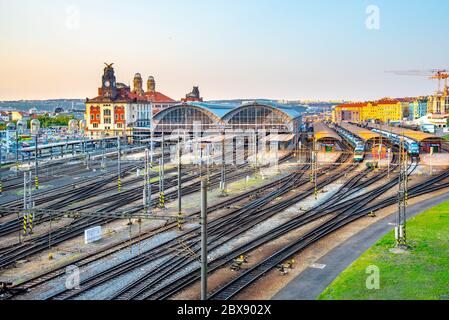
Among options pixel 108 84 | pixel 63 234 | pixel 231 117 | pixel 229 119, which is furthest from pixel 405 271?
pixel 108 84

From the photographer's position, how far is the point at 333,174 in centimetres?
4791

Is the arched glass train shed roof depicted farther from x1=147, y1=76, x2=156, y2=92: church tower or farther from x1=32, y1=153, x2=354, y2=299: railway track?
x1=147, y1=76, x2=156, y2=92: church tower

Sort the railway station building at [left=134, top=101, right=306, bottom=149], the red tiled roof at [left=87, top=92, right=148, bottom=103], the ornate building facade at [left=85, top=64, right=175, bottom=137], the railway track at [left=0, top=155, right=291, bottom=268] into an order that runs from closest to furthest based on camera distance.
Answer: the railway track at [left=0, top=155, right=291, bottom=268], the railway station building at [left=134, top=101, right=306, bottom=149], the ornate building facade at [left=85, top=64, right=175, bottom=137], the red tiled roof at [left=87, top=92, right=148, bottom=103]

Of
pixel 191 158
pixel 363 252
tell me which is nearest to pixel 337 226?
pixel 363 252

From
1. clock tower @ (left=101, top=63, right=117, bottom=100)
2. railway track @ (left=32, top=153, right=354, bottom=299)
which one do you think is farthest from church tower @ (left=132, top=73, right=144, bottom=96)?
railway track @ (left=32, top=153, right=354, bottom=299)

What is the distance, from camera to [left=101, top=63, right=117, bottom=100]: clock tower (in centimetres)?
9169

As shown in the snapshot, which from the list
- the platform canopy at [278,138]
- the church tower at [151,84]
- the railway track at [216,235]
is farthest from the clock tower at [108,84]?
the railway track at [216,235]

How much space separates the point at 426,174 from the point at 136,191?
28184 millimetres

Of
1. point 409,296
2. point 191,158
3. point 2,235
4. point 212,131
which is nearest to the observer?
point 409,296

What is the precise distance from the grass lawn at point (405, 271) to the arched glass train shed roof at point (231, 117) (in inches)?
1996

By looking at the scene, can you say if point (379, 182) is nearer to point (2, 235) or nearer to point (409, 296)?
point (409, 296)

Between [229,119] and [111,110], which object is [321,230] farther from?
[111,110]

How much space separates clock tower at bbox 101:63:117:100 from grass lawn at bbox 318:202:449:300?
2952 inches

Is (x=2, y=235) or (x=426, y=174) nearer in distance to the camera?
(x=2, y=235)
